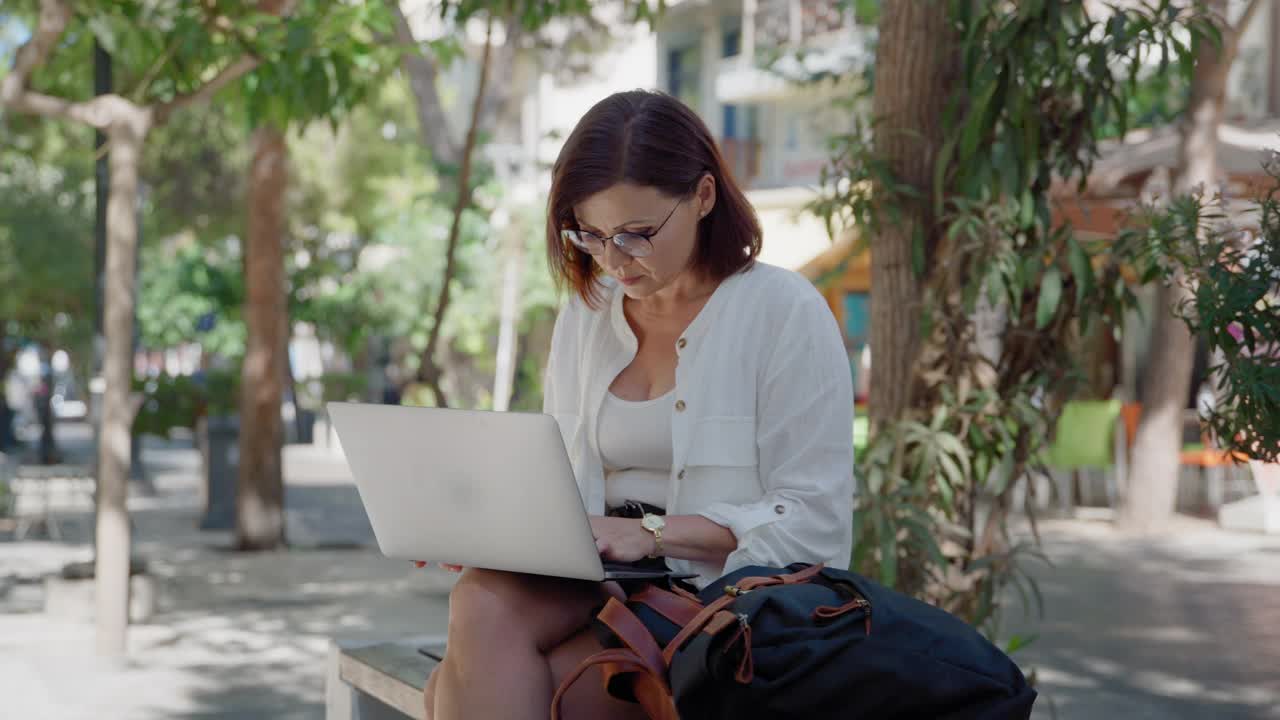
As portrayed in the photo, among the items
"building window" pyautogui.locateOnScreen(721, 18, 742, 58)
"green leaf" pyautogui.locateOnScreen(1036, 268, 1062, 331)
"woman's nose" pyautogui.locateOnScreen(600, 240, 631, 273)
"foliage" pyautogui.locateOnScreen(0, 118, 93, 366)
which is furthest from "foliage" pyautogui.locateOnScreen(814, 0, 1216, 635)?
"building window" pyautogui.locateOnScreen(721, 18, 742, 58)

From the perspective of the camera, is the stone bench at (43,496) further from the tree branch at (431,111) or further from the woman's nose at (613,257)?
the woman's nose at (613,257)

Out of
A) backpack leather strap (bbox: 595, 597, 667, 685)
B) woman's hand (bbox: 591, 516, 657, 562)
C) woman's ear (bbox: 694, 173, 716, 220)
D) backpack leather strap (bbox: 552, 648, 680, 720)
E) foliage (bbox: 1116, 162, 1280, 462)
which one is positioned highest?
woman's ear (bbox: 694, 173, 716, 220)

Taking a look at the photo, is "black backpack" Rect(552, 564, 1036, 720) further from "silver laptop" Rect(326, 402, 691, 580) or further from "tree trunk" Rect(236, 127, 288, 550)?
"tree trunk" Rect(236, 127, 288, 550)

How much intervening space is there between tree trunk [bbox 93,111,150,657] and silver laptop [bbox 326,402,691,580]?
15.7 ft

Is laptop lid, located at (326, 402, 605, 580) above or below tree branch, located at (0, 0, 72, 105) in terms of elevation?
below

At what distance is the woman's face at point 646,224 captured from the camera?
9.49 ft

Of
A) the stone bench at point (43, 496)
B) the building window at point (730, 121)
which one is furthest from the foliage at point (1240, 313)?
the building window at point (730, 121)

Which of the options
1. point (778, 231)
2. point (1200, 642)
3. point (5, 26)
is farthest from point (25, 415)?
point (1200, 642)

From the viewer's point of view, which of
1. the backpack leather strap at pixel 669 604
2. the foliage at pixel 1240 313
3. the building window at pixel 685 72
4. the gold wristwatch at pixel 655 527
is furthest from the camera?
the building window at pixel 685 72

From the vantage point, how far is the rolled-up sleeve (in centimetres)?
279

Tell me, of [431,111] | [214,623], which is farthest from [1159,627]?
[431,111]

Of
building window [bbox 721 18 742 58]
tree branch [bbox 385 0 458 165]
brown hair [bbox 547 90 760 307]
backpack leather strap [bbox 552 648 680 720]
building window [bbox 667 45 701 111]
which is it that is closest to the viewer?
backpack leather strap [bbox 552 648 680 720]

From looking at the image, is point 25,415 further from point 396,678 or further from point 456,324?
point 396,678

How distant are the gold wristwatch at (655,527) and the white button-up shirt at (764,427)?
0.10 meters
